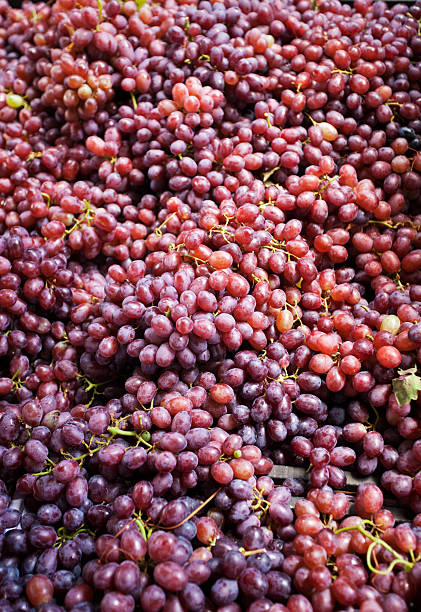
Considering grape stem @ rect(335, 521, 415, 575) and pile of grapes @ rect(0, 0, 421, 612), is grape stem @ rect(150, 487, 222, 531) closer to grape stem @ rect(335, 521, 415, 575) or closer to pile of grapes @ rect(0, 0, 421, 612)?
pile of grapes @ rect(0, 0, 421, 612)

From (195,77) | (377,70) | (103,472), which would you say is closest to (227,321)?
(103,472)

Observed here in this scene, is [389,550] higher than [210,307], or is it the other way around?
[210,307]

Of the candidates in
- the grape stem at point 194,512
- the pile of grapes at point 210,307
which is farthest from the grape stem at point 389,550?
the grape stem at point 194,512

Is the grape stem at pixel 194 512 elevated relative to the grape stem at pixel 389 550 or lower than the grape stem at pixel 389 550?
lower

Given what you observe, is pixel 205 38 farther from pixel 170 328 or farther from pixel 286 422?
pixel 286 422

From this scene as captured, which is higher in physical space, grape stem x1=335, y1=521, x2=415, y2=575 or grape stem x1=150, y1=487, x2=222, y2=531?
grape stem x1=335, y1=521, x2=415, y2=575

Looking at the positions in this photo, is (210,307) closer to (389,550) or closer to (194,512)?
(194,512)

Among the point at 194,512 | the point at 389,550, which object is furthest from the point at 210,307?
the point at 389,550

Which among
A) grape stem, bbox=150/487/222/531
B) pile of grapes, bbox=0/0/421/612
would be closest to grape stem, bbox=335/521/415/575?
pile of grapes, bbox=0/0/421/612

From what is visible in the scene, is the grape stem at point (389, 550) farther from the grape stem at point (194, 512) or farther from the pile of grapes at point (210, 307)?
the grape stem at point (194, 512)
